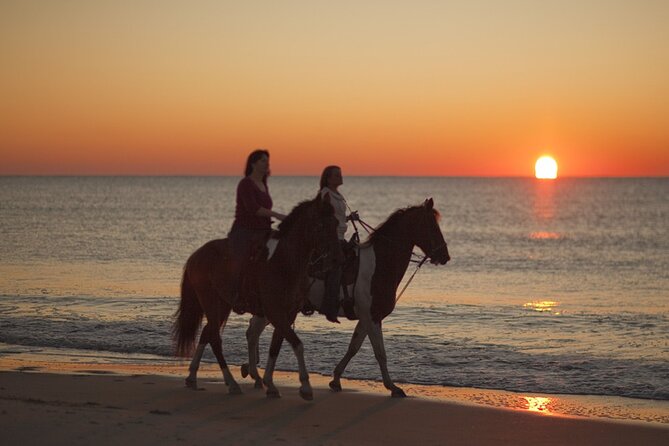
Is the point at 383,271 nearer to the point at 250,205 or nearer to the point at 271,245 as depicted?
the point at 271,245

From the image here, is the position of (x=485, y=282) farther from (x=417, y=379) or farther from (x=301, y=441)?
(x=301, y=441)

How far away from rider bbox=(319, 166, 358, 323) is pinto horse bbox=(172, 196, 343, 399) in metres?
0.61

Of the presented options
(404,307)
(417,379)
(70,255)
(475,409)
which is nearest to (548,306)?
(404,307)

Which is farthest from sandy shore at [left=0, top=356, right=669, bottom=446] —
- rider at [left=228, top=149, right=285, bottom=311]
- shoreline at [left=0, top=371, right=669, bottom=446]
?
rider at [left=228, top=149, right=285, bottom=311]

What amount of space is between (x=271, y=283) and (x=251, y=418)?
1548 millimetres

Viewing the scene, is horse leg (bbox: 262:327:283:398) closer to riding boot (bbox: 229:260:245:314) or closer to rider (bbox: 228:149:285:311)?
riding boot (bbox: 229:260:245:314)

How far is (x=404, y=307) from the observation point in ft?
69.4

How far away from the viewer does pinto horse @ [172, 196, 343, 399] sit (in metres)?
10.1

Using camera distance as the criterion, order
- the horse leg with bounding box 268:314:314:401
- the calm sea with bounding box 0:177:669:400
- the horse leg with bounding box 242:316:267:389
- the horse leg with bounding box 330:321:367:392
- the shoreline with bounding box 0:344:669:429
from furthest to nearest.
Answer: the calm sea with bounding box 0:177:669:400
the horse leg with bounding box 242:316:267:389
the horse leg with bounding box 330:321:367:392
the shoreline with bounding box 0:344:669:429
the horse leg with bounding box 268:314:314:401

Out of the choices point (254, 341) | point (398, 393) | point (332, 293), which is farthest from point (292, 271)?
point (398, 393)

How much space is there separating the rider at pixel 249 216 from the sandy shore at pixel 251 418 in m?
1.51

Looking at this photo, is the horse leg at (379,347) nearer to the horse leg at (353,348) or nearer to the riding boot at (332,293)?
the horse leg at (353,348)

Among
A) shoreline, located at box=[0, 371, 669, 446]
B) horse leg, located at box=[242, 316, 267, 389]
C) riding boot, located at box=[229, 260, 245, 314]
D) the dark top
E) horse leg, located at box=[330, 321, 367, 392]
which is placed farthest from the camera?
horse leg, located at box=[242, 316, 267, 389]

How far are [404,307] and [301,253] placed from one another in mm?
11141
